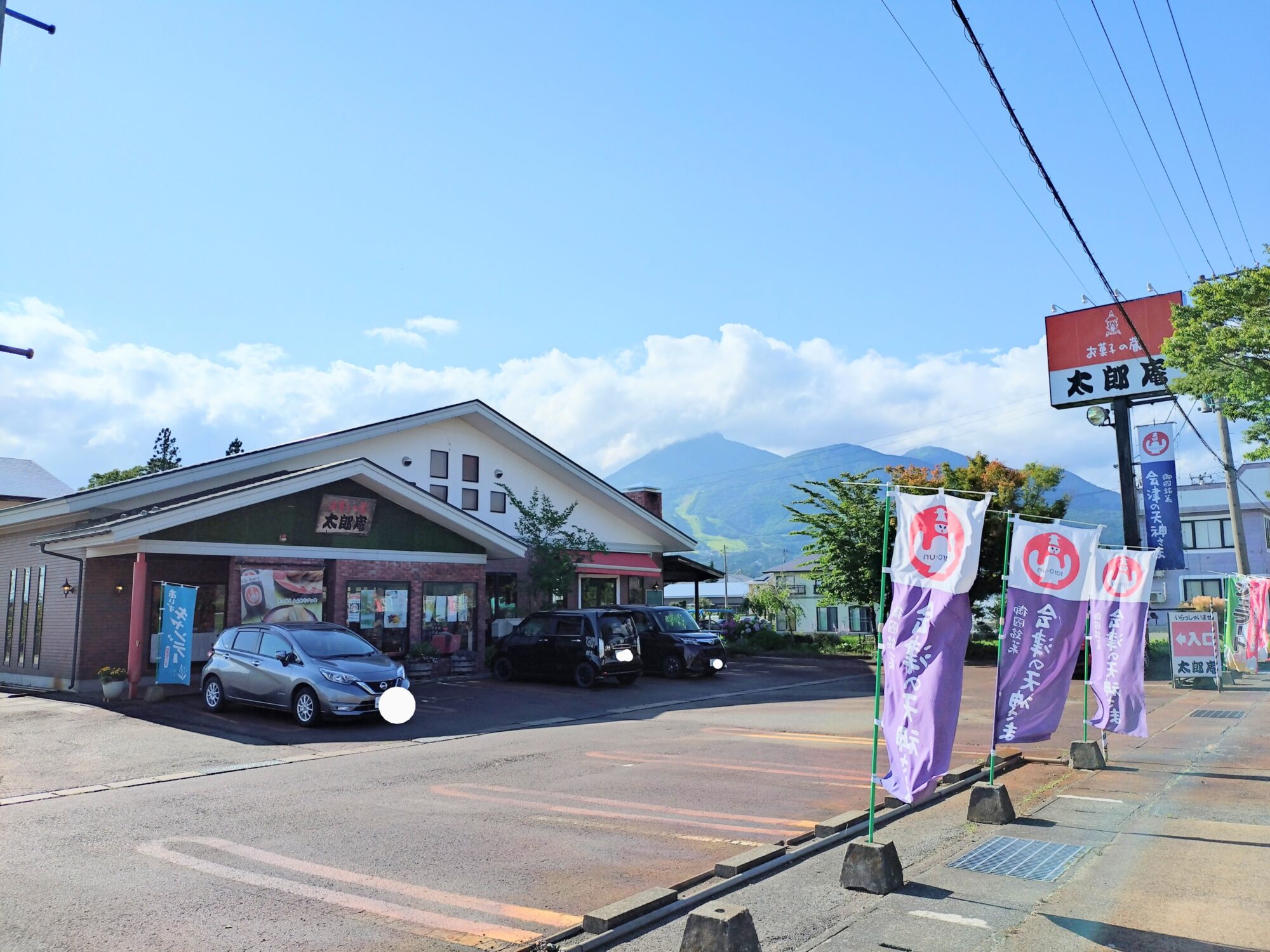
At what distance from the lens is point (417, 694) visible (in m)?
18.3

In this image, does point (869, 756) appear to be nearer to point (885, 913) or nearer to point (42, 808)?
point (885, 913)

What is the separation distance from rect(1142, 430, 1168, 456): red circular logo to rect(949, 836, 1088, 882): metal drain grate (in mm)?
22625

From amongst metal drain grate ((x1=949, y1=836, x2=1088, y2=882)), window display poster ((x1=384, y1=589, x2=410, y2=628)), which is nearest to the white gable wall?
window display poster ((x1=384, y1=589, x2=410, y2=628))

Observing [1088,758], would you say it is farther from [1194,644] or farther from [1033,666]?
[1194,644]

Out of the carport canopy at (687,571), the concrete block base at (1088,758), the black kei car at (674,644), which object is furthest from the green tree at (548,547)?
the concrete block base at (1088,758)

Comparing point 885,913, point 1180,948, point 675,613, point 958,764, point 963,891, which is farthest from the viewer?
point 675,613

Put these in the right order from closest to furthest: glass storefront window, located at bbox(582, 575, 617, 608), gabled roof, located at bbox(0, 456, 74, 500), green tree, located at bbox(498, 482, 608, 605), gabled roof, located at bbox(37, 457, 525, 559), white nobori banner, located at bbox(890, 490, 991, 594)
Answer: white nobori banner, located at bbox(890, 490, 991, 594) < gabled roof, located at bbox(37, 457, 525, 559) < green tree, located at bbox(498, 482, 608, 605) < glass storefront window, located at bbox(582, 575, 617, 608) < gabled roof, located at bbox(0, 456, 74, 500)

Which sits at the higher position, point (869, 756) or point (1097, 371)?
point (1097, 371)

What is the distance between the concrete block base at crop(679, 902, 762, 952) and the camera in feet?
14.8

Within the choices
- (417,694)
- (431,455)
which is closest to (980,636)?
(431,455)

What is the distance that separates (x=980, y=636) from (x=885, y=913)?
32.6 metres

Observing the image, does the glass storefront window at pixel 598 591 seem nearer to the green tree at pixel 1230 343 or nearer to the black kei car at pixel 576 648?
the black kei car at pixel 576 648

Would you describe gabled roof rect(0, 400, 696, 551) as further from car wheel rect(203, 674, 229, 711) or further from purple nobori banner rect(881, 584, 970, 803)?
purple nobori banner rect(881, 584, 970, 803)

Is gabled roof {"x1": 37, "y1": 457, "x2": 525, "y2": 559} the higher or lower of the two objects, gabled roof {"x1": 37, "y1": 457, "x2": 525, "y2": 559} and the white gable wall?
the lower
